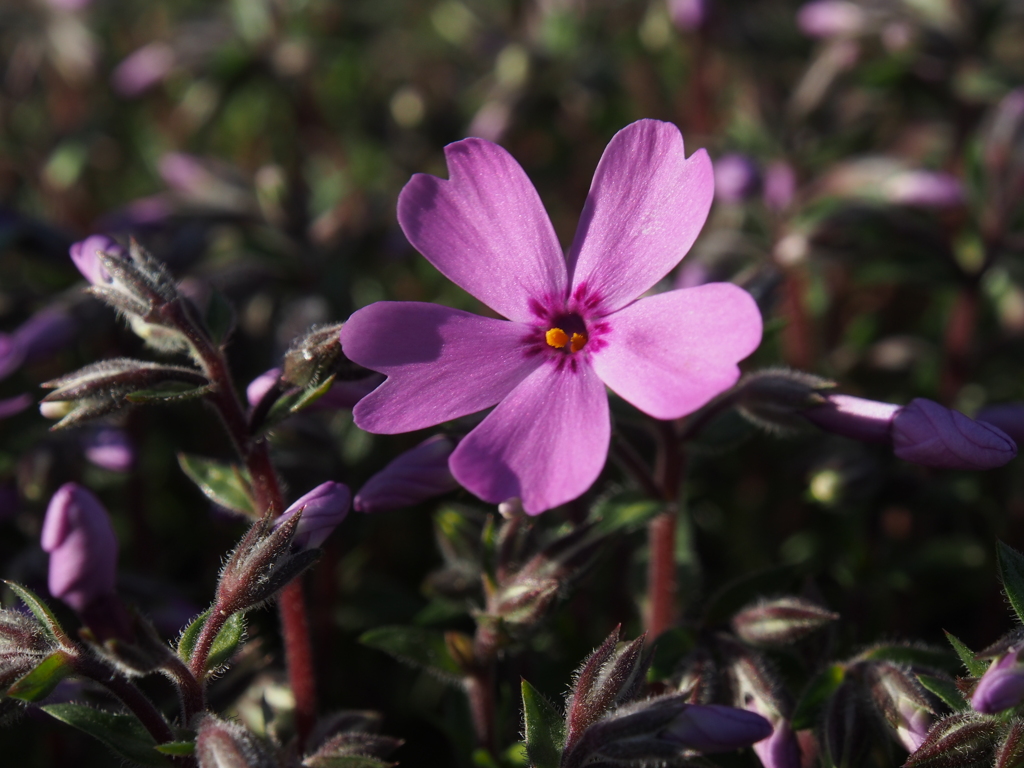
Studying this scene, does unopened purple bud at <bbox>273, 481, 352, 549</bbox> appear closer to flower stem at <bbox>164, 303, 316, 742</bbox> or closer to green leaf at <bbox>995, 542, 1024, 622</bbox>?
flower stem at <bbox>164, 303, 316, 742</bbox>

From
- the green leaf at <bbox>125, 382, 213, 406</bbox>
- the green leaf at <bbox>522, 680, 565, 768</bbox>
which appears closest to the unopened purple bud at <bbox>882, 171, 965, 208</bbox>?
the green leaf at <bbox>522, 680, 565, 768</bbox>

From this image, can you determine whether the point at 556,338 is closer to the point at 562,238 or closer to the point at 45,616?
the point at 45,616

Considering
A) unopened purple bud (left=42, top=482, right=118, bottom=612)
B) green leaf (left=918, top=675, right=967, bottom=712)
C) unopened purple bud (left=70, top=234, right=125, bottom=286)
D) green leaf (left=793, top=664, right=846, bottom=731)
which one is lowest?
green leaf (left=793, top=664, right=846, bottom=731)

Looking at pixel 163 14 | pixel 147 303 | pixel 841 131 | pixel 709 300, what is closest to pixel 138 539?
pixel 147 303

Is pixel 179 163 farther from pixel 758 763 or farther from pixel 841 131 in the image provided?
pixel 758 763

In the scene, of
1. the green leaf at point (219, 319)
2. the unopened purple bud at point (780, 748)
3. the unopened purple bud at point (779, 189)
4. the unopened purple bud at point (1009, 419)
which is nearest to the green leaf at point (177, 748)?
the green leaf at point (219, 319)

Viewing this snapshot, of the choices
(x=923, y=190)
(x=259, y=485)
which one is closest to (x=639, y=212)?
(x=259, y=485)

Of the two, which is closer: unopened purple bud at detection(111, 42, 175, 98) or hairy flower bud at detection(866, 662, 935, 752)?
hairy flower bud at detection(866, 662, 935, 752)

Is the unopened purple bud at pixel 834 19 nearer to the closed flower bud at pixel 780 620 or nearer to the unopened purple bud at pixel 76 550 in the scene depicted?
the closed flower bud at pixel 780 620
